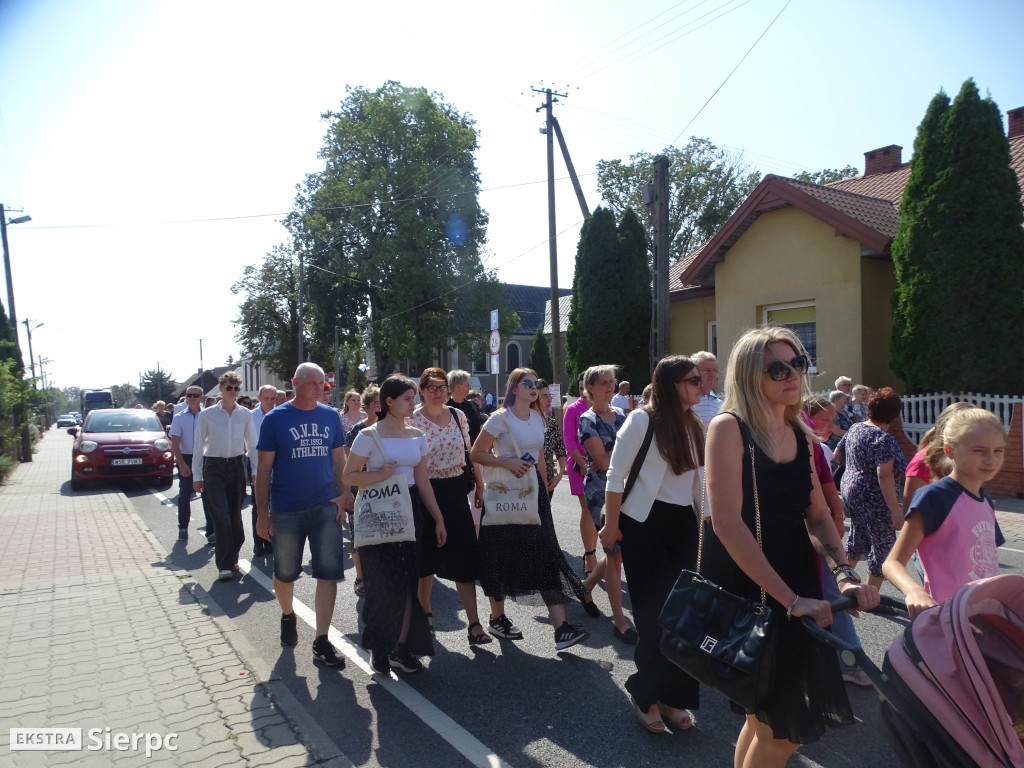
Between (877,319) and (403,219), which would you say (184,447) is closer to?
(877,319)

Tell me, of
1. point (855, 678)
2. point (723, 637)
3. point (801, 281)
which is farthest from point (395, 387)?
point (801, 281)

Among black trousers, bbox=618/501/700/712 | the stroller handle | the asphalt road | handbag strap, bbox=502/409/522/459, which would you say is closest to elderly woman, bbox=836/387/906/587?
the asphalt road

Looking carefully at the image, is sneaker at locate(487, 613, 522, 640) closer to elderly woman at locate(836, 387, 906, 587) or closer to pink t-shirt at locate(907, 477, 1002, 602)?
elderly woman at locate(836, 387, 906, 587)

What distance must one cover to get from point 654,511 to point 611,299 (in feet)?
58.4

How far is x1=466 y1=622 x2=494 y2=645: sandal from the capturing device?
4988 mm

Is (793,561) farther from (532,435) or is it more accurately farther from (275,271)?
(275,271)

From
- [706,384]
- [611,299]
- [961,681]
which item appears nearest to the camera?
[961,681]

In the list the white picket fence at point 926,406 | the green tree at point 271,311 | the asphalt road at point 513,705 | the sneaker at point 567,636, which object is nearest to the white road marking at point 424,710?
the asphalt road at point 513,705

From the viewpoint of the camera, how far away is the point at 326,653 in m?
4.70

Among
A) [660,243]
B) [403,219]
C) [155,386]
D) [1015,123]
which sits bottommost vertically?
[155,386]

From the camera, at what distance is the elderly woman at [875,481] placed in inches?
201

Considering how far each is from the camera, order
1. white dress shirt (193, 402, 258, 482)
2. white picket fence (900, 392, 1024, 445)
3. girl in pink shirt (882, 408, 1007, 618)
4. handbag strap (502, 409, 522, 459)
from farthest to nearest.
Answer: white picket fence (900, 392, 1024, 445), white dress shirt (193, 402, 258, 482), handbag strap (502, 409, 522, 459), girl in pink shirt (882, 408, 1007, 618)

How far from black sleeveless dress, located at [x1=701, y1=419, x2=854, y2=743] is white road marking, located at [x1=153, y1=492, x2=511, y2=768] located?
149 cm

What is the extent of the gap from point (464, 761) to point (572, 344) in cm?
1926
